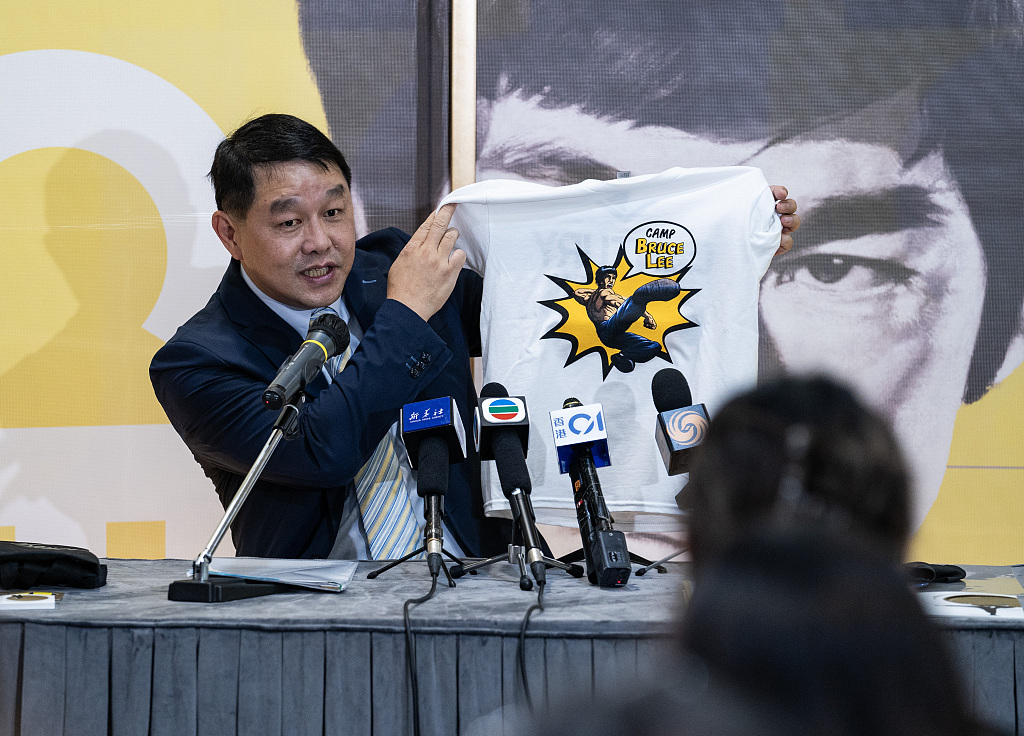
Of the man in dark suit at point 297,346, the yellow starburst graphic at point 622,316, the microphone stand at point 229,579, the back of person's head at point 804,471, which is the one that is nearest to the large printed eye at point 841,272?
the yellow starburst graphic at point 622,316

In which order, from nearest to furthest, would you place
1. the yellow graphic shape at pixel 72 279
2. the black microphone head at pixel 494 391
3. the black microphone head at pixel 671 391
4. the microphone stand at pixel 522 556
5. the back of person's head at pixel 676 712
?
the back of person's head at pixel 676 712, the microphone stand at pixel 522 556, the black microphone head at pixel 671 391, the black microphone head at pixel 494 391, the yellow graphic shape at pixel 72 279

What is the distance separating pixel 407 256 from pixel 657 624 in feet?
3.72

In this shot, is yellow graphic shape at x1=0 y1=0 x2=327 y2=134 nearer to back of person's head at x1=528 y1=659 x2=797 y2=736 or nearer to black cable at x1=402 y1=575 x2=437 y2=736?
black cable at x1=402 y1=575 x2=437 y2=736

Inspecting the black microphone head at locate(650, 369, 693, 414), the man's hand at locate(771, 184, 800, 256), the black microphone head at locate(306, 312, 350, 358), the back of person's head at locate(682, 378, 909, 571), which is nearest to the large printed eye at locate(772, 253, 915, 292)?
the man's hand at locate(771, 184, 800, 256)

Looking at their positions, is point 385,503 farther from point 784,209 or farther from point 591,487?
point 784,209

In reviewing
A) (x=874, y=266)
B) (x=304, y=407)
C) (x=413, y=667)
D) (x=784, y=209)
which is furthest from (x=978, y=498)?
(x=413, y=667)

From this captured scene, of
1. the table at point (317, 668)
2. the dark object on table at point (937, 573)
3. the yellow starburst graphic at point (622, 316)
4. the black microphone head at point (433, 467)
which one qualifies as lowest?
the table at point (317, 668)

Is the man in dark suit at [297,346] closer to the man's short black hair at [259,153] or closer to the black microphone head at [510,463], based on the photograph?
the man's short black hair at [259,153]

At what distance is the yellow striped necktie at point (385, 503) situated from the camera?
1.93 metres

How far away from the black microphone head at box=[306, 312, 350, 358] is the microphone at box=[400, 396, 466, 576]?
0.18m

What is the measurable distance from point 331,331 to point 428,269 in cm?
55

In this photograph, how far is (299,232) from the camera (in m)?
2.07

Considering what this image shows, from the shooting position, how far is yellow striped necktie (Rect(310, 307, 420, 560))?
1.93 metres

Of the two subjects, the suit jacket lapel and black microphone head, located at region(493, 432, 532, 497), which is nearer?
black microphone head, located at region(493, 432, 532, 497)
